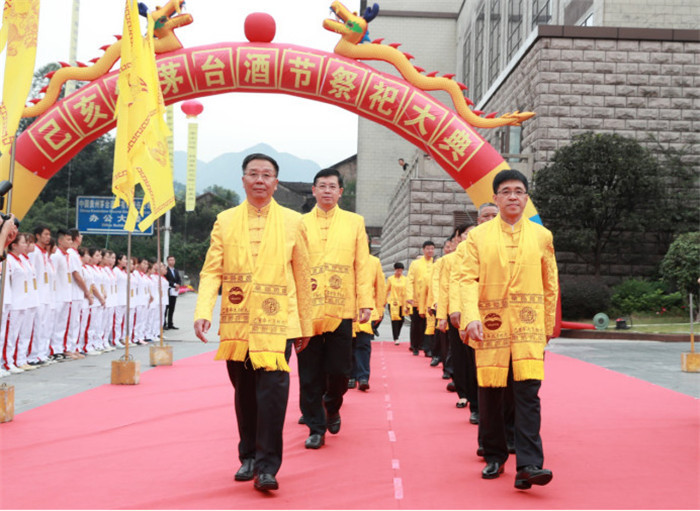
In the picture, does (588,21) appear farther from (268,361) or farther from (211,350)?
(268,361)

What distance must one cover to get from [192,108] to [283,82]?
9.06 metres

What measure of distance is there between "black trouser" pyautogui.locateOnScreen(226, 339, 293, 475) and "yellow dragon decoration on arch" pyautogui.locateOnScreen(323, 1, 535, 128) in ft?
21.8

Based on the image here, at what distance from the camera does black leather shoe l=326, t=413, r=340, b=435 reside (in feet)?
17.4

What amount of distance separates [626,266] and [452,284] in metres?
14.4

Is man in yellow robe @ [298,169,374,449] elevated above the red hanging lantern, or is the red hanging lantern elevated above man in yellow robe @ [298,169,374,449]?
the red hanging lantern

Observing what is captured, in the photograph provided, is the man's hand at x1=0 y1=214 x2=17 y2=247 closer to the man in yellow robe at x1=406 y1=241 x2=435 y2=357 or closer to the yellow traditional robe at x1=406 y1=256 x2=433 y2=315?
the man in yellow robe at x1=406 y1=241 x2=435 y2=357

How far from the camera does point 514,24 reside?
2414 centimetres

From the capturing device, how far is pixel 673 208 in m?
17.5

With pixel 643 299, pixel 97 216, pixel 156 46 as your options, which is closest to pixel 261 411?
pixel 156 46

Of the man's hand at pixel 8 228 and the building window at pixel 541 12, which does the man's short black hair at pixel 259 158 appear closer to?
the man's hand at pixel 8 228

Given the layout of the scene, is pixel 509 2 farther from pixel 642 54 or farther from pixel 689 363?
pixel 689 363

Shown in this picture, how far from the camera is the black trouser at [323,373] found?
496 centimetres

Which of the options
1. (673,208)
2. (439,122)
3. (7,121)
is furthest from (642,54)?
(7,121)

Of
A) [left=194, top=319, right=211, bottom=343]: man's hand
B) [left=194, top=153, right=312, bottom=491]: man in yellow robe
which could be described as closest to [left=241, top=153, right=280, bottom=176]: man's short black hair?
[left=194, top=153, right=312, bottom=491]: man in yellow robe
